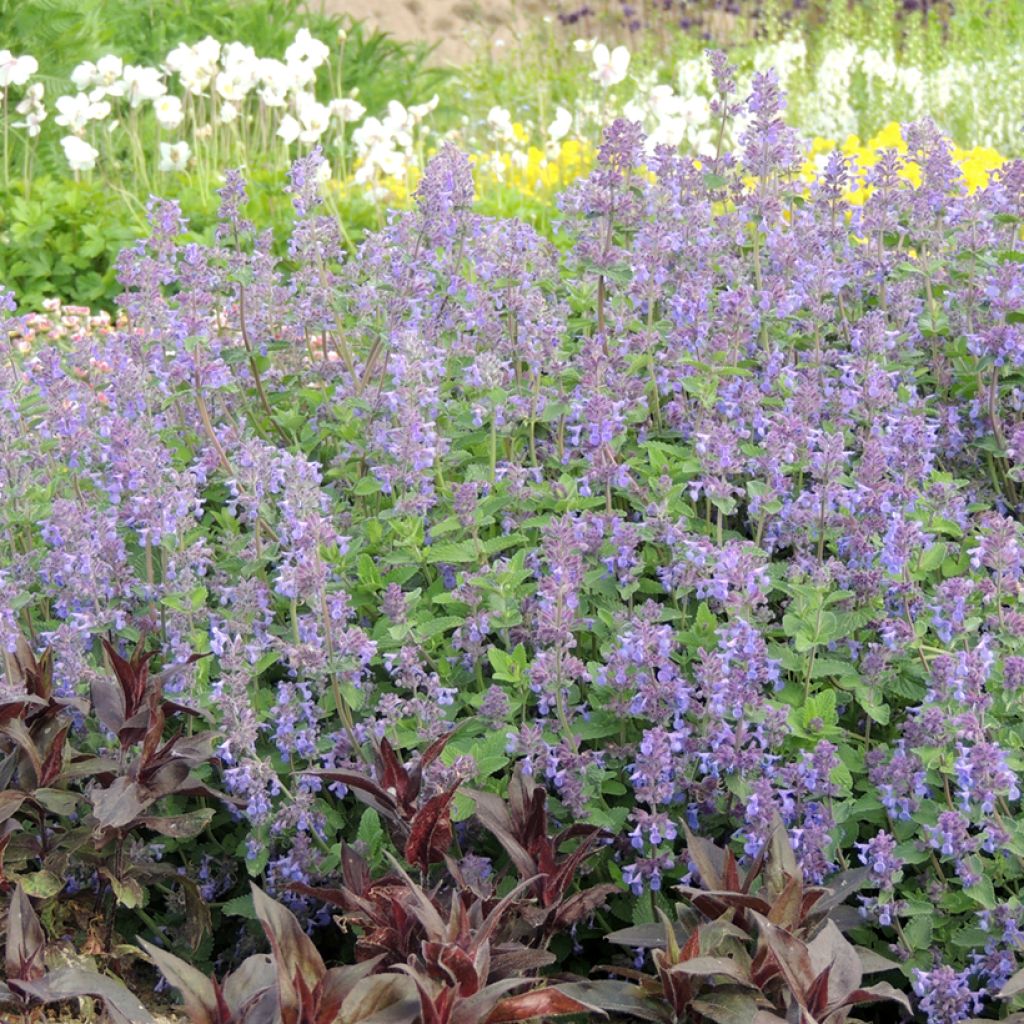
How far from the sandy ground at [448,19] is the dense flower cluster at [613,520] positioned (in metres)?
9.46

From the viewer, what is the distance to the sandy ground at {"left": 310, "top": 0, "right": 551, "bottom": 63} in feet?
41.0

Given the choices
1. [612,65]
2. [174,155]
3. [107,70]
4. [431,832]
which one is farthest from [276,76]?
[431,832]

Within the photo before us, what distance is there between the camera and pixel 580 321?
11.7 feet

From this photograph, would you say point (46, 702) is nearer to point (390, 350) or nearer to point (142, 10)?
point (390, 350)

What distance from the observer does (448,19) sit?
43.1ft

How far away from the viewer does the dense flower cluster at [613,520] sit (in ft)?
7.85

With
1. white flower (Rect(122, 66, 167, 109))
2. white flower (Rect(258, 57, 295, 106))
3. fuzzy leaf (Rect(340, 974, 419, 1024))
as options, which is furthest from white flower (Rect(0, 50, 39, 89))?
fuzzy leaf (Rect(340, 974, 419, 1024))

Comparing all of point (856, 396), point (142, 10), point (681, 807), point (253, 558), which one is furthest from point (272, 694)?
point (142, 10)

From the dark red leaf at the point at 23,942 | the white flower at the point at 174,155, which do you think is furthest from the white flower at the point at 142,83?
the dark red leaf at the point at 23,942

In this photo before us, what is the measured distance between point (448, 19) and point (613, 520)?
1134cm

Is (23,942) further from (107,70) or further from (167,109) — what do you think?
(167,109)

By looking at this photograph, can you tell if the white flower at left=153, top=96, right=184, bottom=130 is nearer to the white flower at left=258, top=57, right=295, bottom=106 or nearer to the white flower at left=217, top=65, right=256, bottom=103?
the white flower at left=217, top=65, right=256, bottom=103

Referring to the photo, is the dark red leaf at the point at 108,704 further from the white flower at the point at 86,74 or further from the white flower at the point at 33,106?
the white flower at the point at 33,106

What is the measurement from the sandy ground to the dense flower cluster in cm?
946
